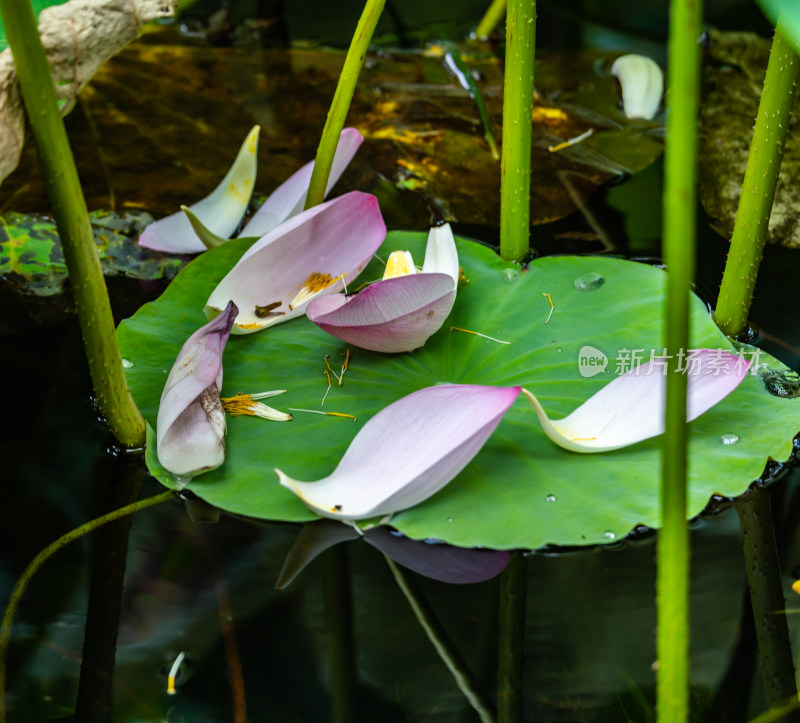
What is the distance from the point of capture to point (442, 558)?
0.75 m

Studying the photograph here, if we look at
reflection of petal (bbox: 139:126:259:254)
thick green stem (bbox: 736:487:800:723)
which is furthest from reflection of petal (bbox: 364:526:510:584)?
reflection of petal (bbox: 139:126:259:254)

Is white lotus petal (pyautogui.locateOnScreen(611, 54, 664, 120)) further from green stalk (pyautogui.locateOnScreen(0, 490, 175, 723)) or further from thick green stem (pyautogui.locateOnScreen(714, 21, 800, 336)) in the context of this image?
green stalk (pyautogui.locateOnScreen(0, 490, 175, 723))

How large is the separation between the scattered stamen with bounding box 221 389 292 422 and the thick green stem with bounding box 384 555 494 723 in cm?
21

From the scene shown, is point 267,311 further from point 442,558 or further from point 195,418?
point 442,558

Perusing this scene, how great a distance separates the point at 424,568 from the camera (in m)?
0.75

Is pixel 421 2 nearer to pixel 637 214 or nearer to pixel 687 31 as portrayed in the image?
pixel 637 214

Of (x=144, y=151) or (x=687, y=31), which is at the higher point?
(x=687, y=31)

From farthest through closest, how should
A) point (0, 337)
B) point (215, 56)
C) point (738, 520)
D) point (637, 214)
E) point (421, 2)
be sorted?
point (421, 2) < point (215, 56) < point (637, 214) < point (0, 337) < point (738, 520)

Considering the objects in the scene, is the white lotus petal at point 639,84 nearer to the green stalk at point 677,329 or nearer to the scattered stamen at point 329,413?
the scattered stamen at point 329,413

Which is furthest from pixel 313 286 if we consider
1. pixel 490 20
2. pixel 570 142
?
pixel 490 20

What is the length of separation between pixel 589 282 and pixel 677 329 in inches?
22.6

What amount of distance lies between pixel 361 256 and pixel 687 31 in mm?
638

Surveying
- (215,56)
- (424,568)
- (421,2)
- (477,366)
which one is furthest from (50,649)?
(421,2)

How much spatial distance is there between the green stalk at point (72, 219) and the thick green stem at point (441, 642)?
33 centimetres
